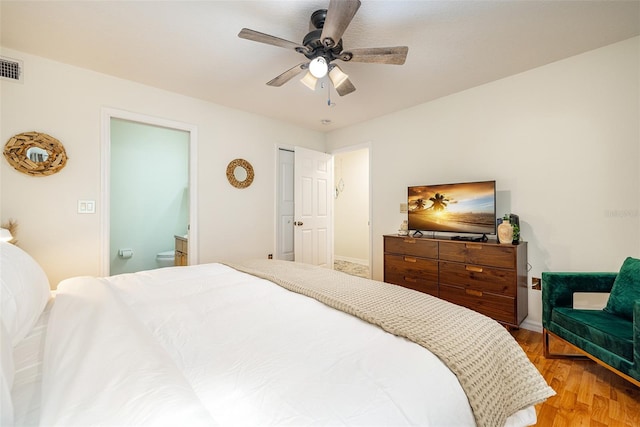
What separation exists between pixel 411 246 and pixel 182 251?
2.96m

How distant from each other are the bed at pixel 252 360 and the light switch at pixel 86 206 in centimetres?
149

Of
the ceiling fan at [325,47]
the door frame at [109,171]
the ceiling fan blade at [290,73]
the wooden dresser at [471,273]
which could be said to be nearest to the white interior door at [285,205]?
the door frame at [109,171]

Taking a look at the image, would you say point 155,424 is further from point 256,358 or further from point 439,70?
point 439,70

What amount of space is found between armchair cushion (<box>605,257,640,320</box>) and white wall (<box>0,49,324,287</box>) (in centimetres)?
366

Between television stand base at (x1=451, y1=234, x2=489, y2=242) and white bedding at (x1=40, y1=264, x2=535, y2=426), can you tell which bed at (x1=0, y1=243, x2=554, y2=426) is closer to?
white bedding at (x1=40, y1=264, x2=535, y2=426)

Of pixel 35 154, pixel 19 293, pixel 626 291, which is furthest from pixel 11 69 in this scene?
pixel 626 291

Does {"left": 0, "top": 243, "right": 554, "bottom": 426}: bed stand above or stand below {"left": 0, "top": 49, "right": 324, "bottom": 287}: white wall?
below

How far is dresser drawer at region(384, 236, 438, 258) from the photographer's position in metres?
2.88

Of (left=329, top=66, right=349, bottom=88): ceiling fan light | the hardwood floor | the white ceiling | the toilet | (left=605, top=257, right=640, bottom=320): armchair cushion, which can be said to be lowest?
the hardwood floor

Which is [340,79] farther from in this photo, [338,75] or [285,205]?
[285,205]

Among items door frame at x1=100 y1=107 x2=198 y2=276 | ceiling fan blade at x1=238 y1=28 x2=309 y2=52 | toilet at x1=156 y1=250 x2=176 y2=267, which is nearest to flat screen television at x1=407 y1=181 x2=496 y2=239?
ceiling fan blade at x1=238 y1=28 x2=309 y2=52

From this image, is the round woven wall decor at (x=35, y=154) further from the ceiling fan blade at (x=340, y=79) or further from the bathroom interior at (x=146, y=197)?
the ceiling fan blade at (x=340, y=79)

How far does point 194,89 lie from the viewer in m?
2.99

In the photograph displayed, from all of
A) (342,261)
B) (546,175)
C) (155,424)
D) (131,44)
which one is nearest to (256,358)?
(155,424)
